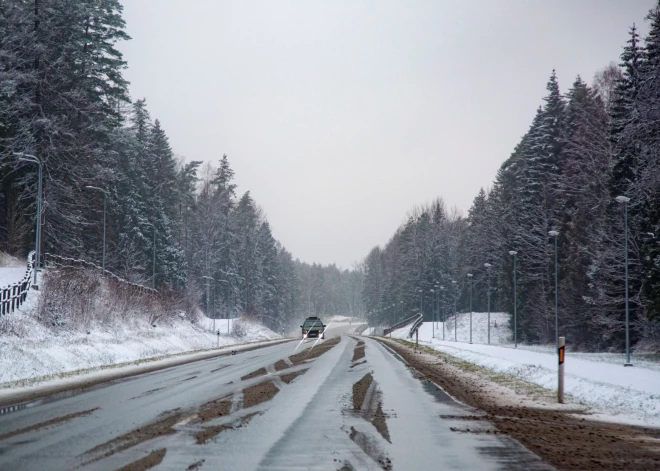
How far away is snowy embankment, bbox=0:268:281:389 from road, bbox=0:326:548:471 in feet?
15.3

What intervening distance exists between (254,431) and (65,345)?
18191 millimetres

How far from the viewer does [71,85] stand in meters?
46.2

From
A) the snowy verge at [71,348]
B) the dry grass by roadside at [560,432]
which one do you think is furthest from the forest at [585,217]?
the snowy verge at [71,348]

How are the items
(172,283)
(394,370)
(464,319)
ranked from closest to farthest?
(394,370), (172,283), (464,319)

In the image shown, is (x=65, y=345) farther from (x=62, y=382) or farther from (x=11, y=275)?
(x=11, y=275)

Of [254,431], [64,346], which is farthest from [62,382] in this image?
[254,431]

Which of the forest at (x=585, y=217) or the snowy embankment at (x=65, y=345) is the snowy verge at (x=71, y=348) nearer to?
the snowy embankment at (x=65, y=345)

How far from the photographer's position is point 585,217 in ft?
168

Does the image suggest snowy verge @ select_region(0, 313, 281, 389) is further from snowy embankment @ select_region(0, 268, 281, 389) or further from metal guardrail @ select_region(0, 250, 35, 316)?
metal guardrail @ select_region(0, 250, 35, 316)

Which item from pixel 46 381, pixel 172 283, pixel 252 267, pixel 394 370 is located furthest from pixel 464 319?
pixel 46 381

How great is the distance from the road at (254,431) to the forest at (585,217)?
14.6 metres

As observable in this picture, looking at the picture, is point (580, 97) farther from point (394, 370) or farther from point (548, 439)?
point (548, 439)

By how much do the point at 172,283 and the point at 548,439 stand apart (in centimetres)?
6948

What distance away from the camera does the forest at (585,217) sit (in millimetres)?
28906
